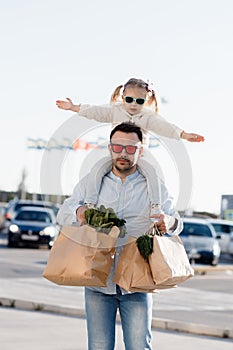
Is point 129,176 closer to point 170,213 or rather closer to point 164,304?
point 170,213

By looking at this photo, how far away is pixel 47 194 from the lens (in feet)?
16.1

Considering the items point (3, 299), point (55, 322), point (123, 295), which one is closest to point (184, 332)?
point (55, 322)

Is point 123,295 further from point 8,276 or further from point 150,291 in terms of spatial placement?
point 8,276

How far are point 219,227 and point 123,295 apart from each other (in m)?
32.9

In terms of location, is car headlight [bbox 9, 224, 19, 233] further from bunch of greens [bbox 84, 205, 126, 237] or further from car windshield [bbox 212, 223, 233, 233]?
bunch of greens [bbox 84, 205, 126, 237]

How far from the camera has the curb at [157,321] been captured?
1010 centimetres

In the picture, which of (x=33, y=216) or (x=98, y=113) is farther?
(x=33, y=216)

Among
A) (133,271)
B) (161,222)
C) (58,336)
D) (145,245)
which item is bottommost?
(58,336)

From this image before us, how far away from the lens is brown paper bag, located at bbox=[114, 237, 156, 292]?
4711mm

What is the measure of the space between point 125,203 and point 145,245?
288 mm

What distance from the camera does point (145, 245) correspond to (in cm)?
473

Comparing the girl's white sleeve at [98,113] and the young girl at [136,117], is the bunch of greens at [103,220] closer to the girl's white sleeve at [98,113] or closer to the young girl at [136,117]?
the young girl at [136,117]

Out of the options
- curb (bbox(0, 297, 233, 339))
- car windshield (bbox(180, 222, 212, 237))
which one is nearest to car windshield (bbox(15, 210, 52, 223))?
car windshield (bbox(180, 222, 212, 237))

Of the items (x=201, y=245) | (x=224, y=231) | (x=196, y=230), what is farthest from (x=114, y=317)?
(x=224, y=231)
